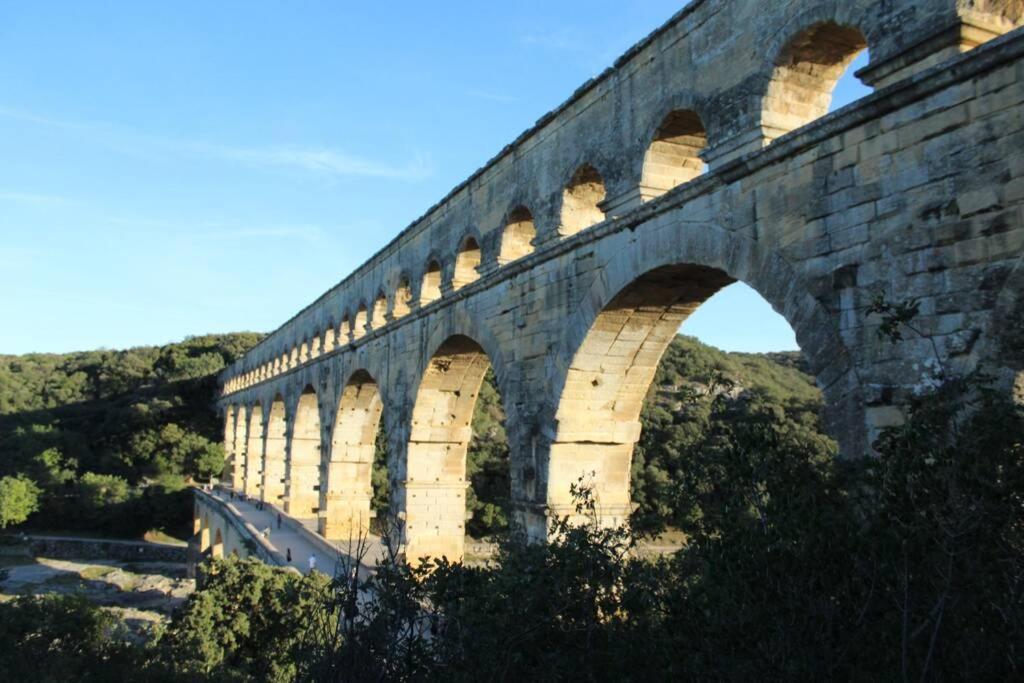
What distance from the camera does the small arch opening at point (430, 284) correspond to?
1385 cm

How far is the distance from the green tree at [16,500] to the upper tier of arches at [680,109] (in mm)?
33447

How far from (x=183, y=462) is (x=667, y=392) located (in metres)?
27.4

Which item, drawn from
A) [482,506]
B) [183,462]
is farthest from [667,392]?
[183,462]

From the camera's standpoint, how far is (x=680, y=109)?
7312 mm

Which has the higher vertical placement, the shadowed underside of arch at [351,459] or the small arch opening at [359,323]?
the small arch opening at [359,323]

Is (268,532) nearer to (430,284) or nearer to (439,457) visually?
(439,457)

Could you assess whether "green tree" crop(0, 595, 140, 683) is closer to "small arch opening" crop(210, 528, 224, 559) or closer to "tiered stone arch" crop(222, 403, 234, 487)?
"small arch opening" crop(210, 528, 224, 559)

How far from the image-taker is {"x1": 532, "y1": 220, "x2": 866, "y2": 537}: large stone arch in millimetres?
5949

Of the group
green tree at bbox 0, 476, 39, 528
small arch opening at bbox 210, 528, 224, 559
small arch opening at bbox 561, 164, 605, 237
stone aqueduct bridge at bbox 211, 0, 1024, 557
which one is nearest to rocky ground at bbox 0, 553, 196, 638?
small arch opening at bbox 210, 528, 224, 559

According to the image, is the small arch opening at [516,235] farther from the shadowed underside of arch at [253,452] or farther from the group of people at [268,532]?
the shadowed underside of arch at [253,452]

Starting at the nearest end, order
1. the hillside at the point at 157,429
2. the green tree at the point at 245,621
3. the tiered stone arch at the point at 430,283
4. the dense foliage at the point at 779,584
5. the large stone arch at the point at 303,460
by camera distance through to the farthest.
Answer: the dense foliage at the point at 779,584, the green tree at the point at 245,621, the tiered stone arch at the point at 430,283, the large stone arch at the point at 303,460, the hillside at the point at 157,429

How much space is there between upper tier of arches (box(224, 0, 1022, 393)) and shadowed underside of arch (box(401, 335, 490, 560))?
5.52 ft

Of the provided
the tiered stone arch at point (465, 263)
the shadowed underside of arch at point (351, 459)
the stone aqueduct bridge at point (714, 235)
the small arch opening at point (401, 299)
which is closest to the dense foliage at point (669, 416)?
the stone aqueduct bridge at point (714, 235)

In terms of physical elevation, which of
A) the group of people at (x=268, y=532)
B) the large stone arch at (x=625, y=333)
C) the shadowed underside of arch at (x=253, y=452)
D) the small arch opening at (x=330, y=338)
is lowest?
the group of people at (x=268, y=532)
